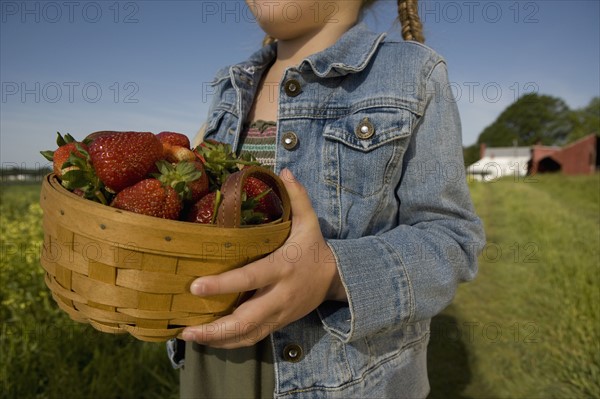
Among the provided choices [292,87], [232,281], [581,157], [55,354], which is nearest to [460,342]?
[55,354]

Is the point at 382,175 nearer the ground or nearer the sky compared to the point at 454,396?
nearer the sky

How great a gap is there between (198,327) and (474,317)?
394cm

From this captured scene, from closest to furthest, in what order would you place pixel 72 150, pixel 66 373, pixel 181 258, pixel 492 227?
pixel 181 258 → pixel 72 150 → pixel 66 373 → pixel 492 227

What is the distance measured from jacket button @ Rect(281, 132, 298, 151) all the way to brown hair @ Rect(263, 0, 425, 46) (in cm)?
54

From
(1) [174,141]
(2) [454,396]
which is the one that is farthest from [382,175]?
(2) [454,396]

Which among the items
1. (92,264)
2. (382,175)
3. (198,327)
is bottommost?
(198,327)

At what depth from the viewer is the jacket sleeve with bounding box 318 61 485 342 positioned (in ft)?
3.19

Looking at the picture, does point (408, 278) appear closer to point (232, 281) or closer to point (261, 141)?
point (232, 281)

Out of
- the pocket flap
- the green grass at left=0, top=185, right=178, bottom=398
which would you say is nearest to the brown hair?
the pocket flap

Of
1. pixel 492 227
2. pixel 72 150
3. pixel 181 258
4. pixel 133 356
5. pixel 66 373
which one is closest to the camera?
pixel 181 258

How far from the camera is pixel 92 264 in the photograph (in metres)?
0.82

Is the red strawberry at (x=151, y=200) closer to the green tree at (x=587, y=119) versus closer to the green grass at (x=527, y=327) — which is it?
the green grass at (x=527, y=327)

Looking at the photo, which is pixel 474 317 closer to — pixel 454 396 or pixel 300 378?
pixel 454 396

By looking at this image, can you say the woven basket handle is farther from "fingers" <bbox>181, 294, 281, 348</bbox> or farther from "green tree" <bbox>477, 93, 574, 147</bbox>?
"green tree" <bbox>477, 93, 574, 147</bbox>
